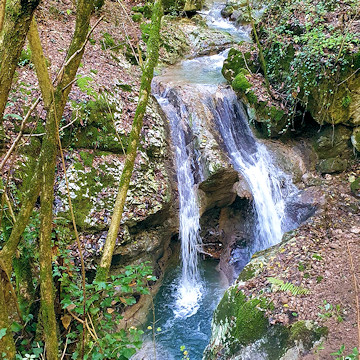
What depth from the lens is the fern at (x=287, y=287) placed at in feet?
13.9

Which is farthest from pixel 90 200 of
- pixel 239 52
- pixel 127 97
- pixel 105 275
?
pixel 239 52

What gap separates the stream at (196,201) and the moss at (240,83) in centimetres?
39

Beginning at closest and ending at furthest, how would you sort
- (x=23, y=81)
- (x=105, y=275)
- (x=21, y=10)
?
(x=21, y=10) → (x=105, y=275) → (x=23, y=81)

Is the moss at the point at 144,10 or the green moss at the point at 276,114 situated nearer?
the green moss at the point at 276,114

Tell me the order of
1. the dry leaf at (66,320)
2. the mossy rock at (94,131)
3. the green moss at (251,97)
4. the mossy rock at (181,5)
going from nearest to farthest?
the dry leaf at (66,320) → the mossy rock at (94,131) → the green moss at (251,97) → the mossy rock at (181,5)

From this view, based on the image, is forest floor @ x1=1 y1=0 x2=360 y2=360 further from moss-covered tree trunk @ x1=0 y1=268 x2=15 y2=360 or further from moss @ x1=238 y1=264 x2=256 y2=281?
moss-covered tree trunk @ x1=0 y1=268 x2=15 y2=360

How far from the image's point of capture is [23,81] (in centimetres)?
633

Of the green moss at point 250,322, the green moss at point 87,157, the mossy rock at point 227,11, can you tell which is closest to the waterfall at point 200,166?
the green moss at point 87,157

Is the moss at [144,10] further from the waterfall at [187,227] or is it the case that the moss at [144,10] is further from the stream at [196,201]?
the waterfall at [187,227]

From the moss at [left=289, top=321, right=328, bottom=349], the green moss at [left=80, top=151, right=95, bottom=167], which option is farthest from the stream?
the moss at [left=289, top=321, right=328, bottom=349]

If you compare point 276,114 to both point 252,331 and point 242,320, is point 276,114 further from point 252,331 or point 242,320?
point 252,331

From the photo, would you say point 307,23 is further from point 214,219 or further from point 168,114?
point 214,219

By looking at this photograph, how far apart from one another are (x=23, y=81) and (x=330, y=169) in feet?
25.4

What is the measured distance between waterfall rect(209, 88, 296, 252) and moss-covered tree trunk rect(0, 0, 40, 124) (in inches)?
248
